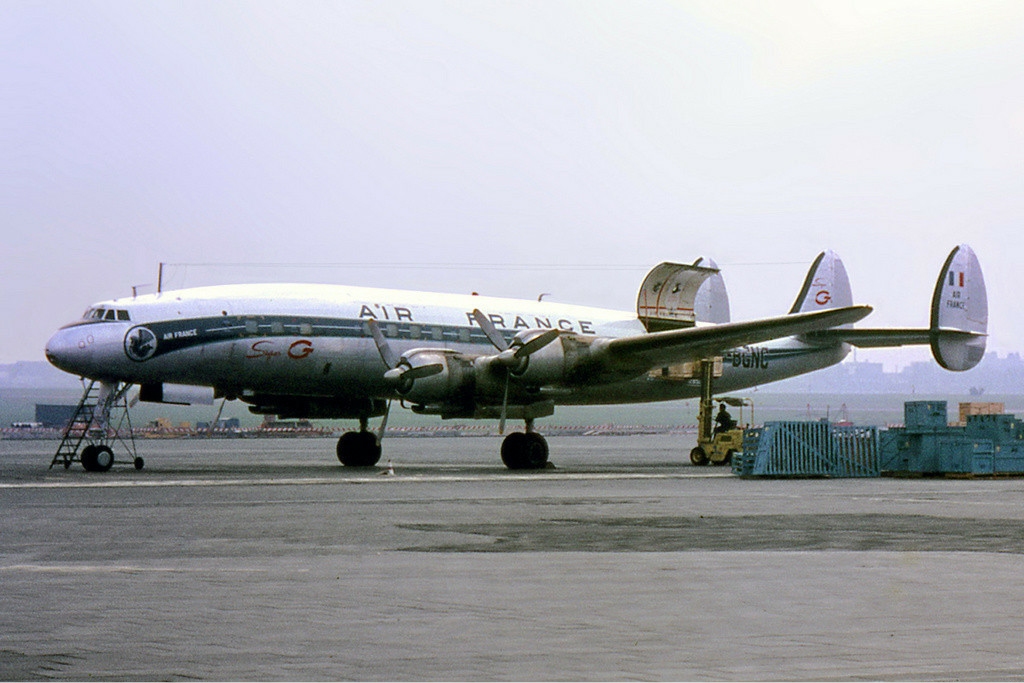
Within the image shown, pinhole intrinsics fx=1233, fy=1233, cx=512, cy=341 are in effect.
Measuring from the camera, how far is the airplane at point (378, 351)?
2733cm

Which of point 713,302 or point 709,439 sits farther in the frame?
point 713,302

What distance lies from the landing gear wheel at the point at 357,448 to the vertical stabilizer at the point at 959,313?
15128mm

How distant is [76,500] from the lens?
18.5 m

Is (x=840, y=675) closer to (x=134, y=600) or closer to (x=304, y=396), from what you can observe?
(x=134, y=600)

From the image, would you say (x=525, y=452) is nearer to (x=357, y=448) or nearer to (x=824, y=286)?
(x=357, y=448)

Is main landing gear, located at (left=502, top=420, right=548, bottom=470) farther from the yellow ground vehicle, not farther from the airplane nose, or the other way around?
the airplane nose

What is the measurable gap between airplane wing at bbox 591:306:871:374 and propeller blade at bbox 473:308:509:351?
7.25 ft

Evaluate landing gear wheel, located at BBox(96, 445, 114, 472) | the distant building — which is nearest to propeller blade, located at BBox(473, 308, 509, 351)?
landing gear wheel, located at BBox(96, 445, 114, 472)

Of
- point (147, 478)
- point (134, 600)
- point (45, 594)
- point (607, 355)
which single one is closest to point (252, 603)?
point (134, 600)

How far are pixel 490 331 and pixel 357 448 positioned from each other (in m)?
4.98

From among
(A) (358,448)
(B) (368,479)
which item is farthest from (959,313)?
(B) (368,479)

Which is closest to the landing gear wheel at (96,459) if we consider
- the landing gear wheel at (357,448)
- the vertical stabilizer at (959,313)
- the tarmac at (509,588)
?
the landing gear wheel at (357,448)

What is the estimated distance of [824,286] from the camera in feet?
130

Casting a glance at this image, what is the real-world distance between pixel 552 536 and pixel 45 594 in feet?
18.9
